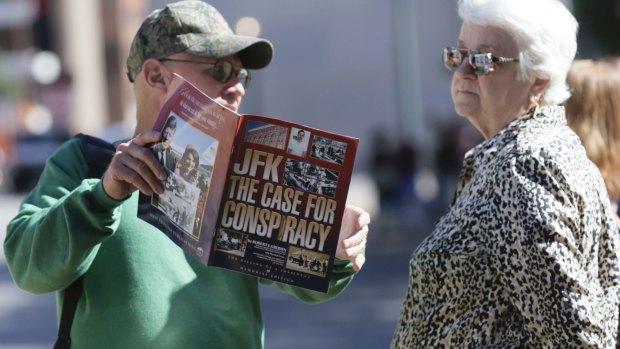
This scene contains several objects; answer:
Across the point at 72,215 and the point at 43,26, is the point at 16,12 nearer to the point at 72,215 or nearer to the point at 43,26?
the point at 43,26

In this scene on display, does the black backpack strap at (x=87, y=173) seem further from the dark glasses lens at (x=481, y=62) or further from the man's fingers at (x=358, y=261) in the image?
the dark glasses lens at (x=481, y=62)

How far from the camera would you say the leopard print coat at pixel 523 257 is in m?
2.62

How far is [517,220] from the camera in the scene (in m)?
2.66

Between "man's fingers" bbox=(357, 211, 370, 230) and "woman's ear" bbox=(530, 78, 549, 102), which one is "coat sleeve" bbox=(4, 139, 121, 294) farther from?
"woman's ear" bbox=(530, 78, 549, 102)

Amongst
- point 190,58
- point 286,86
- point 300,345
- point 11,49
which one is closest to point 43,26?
→ point 11,49

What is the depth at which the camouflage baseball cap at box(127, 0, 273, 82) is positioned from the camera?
10.0 feet

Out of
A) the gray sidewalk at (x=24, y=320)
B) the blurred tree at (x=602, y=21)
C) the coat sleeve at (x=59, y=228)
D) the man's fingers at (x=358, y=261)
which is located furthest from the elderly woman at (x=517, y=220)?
the blurred tree at (x=602, y=21)

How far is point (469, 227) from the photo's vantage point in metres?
2.77

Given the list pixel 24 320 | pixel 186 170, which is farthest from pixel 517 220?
pixel 24 320

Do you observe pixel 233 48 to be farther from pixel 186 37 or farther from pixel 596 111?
pixel 596 111

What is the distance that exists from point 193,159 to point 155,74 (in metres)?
0.54

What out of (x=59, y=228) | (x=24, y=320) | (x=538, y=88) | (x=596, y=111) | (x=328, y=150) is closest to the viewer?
(x=328, y=150)

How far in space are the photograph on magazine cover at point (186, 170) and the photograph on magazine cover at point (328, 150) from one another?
0.76ft

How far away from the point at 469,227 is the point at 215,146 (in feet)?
2.19
